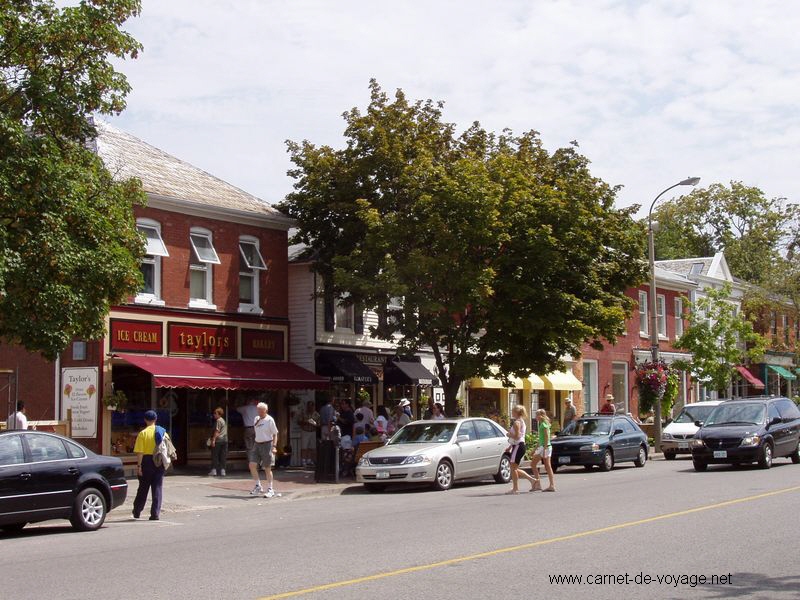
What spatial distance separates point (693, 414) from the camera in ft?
103

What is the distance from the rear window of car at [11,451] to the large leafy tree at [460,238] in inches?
428

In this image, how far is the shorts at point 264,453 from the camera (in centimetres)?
1942

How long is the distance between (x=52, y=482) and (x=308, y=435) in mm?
13497

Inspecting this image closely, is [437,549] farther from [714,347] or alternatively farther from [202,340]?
[714,347]

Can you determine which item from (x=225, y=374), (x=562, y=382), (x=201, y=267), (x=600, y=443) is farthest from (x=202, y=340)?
(x=562, y=382)

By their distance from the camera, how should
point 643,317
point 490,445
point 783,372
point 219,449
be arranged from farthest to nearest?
point 783,372
point 643,317
point 219,449
point 490,445

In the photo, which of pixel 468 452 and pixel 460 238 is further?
pixel 460 238

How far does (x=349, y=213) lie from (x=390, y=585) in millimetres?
18355

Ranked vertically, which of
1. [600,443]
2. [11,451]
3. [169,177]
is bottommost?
[600,443]

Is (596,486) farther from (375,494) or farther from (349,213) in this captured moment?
(349,213)

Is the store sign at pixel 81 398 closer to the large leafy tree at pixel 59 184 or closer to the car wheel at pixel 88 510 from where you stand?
the large leafy tree at pixel 59 184

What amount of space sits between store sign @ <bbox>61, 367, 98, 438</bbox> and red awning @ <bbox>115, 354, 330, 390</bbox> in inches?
35.0

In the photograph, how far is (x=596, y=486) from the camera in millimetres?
20109

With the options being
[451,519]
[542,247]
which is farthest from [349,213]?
[451,519]
